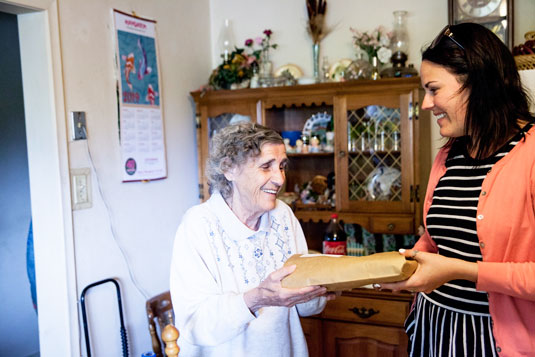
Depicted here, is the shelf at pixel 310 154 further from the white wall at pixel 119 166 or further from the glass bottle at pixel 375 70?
the white wall at pixel 119 166

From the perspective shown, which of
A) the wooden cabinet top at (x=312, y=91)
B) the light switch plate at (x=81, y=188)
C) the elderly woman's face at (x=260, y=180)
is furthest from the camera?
the wooden cabinet top at (x=312, y=91)

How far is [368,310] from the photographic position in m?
2.45

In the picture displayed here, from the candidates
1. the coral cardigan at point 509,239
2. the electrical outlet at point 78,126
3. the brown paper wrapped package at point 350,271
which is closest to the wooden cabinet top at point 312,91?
the electrical outlet at point 78,126

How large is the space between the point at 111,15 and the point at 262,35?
1.04 metres

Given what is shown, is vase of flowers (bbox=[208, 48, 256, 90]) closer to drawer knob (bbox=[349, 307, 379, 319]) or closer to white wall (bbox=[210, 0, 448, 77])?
white wall (bbox=[210, 0, 448, 77])

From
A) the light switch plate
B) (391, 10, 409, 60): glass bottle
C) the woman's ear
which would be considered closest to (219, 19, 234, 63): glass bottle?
(391, 10, 409, 60): glass bottle

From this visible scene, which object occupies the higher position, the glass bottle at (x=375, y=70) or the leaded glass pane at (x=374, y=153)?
the glass bottle at (x=375, y=70)

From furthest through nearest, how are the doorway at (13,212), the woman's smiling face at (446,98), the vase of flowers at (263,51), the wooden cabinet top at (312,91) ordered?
the doorway at (13,212)
the vase of flowers at (263,51)
the wooden cabinet top at (312,91)
the woman's smiling face at (446,98)

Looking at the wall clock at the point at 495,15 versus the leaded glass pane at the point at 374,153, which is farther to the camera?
the leaded glass pane at the point at 374,153

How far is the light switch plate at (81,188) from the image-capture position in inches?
86.7

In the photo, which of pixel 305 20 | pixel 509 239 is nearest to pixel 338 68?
pixel 305 20

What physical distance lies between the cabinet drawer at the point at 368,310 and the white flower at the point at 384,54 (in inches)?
50.5

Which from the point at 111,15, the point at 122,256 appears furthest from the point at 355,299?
the point at 111,15

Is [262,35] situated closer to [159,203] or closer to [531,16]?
[159,203]
